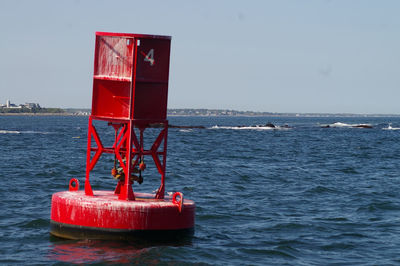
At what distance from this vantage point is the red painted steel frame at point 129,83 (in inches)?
695

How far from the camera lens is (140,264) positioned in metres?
15.7

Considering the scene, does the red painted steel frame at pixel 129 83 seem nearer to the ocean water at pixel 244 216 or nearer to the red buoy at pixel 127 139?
the red buoy at pixel 127 139

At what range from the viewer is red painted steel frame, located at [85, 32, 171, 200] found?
57.9 feet

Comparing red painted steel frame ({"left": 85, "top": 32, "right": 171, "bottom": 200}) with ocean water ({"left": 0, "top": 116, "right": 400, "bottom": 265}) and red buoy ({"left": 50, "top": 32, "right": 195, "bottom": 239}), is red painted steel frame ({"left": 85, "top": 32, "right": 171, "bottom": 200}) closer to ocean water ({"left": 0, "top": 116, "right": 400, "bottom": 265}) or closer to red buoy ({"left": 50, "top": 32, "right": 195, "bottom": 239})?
red buoy ({"left": 50, "top": 32, "right": 195, "bottom": 239})

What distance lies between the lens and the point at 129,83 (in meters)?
17.8

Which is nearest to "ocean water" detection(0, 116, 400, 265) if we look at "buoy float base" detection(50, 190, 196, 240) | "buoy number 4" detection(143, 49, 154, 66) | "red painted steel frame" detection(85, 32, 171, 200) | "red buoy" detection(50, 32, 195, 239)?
"buoy float base" detection(50, 190, 196, 240)

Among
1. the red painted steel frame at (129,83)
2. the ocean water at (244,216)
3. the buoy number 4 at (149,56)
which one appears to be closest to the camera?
the ocean water at (244,216)

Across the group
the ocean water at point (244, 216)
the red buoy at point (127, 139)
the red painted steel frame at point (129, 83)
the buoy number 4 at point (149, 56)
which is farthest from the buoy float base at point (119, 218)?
the buoy number 4 at point (149, 56)

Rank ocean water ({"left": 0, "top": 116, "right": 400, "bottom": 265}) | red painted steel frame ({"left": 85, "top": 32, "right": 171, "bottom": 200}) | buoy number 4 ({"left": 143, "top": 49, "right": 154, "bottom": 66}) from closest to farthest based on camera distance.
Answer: ocean water ({"left": 0, "top": 116, "right": 400, "bottom": 265}), red painted steel frame ({"left": 85, "top": 32, "right": 171, "bottom": 200}), buoy number 4 ({"left": 143, "top": 49, "right": 154, "bottom": 66})

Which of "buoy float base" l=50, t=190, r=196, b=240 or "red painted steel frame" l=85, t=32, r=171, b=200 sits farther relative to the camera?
"red painted steel frame" l=85, t=32, r=171, b=200

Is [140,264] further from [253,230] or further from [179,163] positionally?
[179,163]

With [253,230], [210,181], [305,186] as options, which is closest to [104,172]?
[210,181]

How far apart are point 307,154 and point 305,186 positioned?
26561mm

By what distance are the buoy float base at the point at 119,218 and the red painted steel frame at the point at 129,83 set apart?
845mm
